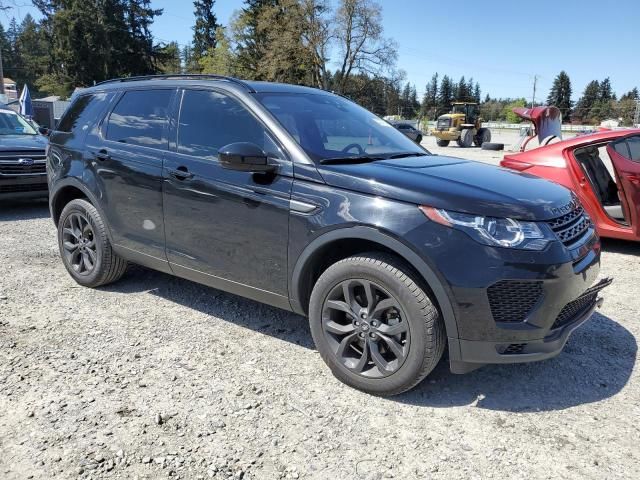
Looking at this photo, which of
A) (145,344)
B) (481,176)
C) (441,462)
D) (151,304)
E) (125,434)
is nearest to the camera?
(441,462)

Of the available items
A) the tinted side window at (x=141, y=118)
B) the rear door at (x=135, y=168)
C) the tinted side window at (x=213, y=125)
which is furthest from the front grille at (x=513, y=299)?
the tinted side window at (x=141, y=118)

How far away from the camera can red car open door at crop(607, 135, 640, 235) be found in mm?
5742

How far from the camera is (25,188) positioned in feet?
25.9

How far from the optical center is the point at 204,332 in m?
3.85

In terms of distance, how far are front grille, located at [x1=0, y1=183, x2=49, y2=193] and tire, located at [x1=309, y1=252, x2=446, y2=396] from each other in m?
6.59

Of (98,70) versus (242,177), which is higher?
(98,70)

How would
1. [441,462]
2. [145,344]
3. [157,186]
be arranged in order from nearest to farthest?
[441,462] < [145,344] < [157,186]

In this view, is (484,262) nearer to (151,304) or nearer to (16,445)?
(16,445)

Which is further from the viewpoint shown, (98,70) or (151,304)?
(98,70)

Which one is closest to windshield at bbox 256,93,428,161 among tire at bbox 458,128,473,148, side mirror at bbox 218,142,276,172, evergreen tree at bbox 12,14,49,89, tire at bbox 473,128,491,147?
side mirror at bbox 218,142,276,172

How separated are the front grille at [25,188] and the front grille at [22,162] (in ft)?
0.61

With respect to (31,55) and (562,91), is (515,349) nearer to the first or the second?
(31,55)

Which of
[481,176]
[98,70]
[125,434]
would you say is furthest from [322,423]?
[98,70]

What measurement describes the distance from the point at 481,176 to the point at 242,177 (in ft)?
5.03
